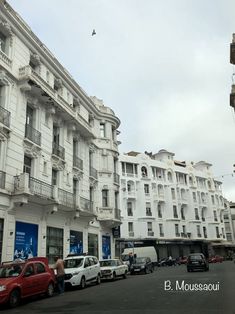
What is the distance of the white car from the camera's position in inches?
710

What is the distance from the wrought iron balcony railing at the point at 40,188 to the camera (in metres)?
21.4

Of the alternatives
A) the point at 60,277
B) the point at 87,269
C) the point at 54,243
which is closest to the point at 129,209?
the point at 54,243

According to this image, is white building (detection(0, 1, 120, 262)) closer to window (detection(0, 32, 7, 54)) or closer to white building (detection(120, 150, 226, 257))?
window (detection(0, 32, 7, 54))

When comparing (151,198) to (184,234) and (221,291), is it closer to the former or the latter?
(184,234)

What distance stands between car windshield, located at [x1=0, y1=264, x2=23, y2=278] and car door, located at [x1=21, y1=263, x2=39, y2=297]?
0.24 meters

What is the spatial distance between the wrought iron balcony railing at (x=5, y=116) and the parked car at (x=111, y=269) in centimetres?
1173

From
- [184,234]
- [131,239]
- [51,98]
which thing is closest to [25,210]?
[51,98]

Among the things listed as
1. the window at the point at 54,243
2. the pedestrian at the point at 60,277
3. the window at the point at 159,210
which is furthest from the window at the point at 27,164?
the window at the point at 159,210

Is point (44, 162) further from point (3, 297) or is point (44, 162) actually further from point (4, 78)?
point (3, 297)

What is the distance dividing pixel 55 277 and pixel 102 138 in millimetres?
20545

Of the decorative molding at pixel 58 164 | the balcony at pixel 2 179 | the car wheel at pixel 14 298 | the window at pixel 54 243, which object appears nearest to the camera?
the car wheel at pixel 14 298

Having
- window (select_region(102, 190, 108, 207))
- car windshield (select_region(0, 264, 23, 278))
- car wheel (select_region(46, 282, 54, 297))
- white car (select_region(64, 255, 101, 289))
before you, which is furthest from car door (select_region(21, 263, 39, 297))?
window (select_region(102, 190, 108, 207))

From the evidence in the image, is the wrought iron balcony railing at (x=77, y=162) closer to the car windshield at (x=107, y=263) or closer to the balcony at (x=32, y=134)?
the balcony at (x=32, y=134)

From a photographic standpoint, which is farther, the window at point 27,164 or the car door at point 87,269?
the window at point 27,164
